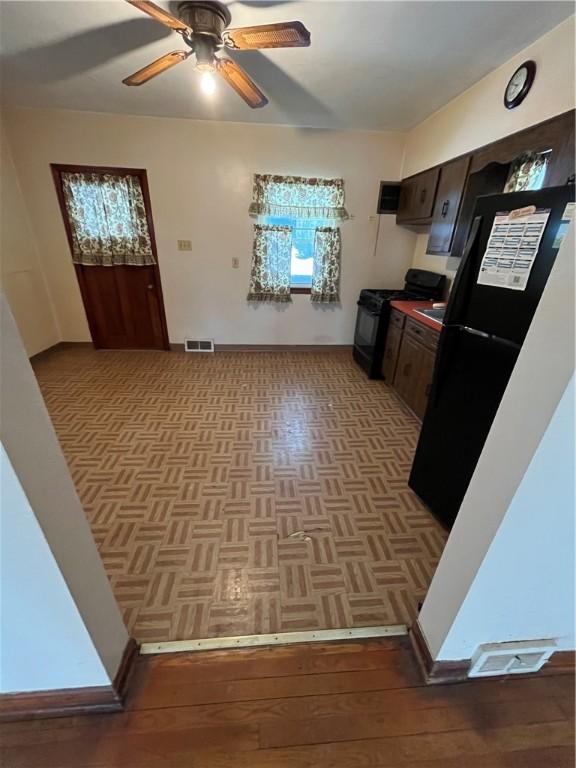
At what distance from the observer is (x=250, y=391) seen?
10.8 ft

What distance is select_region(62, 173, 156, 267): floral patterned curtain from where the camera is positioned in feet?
11.5

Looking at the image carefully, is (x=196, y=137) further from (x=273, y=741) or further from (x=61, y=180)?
(x=273, y=741)

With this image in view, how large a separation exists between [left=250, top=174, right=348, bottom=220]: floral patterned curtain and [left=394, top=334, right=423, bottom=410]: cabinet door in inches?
76.8

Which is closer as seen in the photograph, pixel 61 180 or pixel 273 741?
pixel 273 741

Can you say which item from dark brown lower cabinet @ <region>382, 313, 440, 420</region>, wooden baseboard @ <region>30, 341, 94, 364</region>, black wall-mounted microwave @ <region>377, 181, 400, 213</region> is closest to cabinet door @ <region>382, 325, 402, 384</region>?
dark brown lower cabinet @ <region>382, 313, 440, 420</region>

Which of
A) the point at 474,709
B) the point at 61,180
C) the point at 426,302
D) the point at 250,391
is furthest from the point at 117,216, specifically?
the point at 474,709

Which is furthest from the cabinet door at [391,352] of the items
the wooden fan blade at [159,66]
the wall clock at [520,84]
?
the wooden fan blade at [159,66]

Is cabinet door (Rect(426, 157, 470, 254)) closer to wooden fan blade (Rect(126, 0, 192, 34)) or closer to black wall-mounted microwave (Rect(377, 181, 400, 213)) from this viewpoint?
black wall-mounted microwave (Rect(377, 181, 400, 213))

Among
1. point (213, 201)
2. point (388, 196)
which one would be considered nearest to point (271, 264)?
point (213, 201)

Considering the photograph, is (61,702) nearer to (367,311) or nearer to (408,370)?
(408,370)

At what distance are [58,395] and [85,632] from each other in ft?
9.52

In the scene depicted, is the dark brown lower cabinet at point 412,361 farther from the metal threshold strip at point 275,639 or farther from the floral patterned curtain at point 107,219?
the floral patterned curtain at point 107,219

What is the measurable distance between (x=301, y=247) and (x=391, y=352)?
6.04 ft

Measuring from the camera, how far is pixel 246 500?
190 cm
